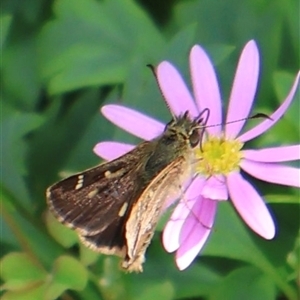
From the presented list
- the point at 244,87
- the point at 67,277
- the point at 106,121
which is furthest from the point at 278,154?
the point at 106,121

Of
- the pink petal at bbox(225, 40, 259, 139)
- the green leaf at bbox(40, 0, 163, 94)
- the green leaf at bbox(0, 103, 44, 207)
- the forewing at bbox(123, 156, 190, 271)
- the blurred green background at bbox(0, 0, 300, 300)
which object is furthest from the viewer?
the green leaf at bbox(40, 0, 163, 94)

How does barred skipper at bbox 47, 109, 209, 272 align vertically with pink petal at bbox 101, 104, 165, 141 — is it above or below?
below

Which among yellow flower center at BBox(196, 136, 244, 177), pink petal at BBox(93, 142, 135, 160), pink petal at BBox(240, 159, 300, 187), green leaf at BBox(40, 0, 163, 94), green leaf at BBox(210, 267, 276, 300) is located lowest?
green leaf at BBox(210, 267, 276, 300)

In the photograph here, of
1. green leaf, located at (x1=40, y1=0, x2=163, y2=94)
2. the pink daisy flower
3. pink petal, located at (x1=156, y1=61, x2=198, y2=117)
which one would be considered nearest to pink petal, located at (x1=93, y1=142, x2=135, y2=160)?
the pink daisy flower

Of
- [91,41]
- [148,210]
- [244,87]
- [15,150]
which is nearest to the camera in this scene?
[148,210]

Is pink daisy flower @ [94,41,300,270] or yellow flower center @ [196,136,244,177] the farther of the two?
yellow flower center @ [196,136,244,177]

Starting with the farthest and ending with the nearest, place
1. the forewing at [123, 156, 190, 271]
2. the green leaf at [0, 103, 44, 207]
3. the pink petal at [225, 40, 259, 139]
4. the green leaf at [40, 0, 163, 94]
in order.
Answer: the green leaf at [40, 0, 163, 94] → the green leaf at [0, 103, 44, 207] → the pink petal at [225, 40, 259, 139] → the forewing at [123, 156, 190, 271]

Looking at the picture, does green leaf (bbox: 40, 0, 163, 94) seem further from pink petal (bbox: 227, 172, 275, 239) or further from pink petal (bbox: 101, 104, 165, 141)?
pink petal (bbox: 227, 172, 275, 239)

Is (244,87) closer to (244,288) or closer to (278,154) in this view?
(278,154)
